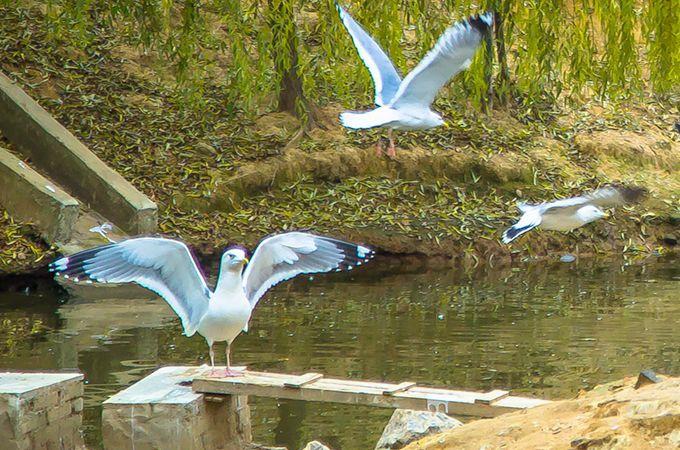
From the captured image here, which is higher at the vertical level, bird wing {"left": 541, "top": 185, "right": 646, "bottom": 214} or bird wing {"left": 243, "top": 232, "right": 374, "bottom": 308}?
bird wing {"left": 541, "top": 185, "right": 646, "bottom": 214}

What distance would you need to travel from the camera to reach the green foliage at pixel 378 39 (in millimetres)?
11117

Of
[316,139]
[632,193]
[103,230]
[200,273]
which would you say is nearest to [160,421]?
[200,273]

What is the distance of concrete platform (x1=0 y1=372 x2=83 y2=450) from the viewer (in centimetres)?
648

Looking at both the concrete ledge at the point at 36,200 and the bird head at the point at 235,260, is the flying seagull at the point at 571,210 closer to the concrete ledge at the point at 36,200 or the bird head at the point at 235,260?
the bird head at the point at 235,260

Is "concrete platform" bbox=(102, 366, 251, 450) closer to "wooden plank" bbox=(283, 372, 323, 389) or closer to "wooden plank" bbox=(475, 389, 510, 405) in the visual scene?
"wooden plank" bbox=(283, 372, 323, 389)

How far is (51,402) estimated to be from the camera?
6.71m

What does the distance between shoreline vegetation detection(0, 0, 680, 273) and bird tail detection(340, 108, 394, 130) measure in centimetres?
309

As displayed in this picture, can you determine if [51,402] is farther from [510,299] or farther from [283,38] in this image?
[283,38]

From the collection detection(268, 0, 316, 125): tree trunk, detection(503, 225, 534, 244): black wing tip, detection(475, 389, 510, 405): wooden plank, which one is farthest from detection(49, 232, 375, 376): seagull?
detection(268, 0, 316, 125): tree trunk

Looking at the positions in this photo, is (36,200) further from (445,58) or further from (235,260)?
(235,260)

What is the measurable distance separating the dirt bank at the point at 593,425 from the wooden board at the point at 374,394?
697mm

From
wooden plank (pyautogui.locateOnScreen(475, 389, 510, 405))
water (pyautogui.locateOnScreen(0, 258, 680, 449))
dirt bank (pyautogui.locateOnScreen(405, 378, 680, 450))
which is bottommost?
dirt bank (pyautogui.locateOnScreen(405, 378, 680, 450))

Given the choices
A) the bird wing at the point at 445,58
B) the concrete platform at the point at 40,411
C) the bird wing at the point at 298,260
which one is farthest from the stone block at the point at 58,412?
the bird wing at the point at 445,58

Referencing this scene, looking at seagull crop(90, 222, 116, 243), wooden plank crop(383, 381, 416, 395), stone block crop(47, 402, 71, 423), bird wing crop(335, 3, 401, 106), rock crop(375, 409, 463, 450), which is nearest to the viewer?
rock crop(375, 409, 463, 450)
